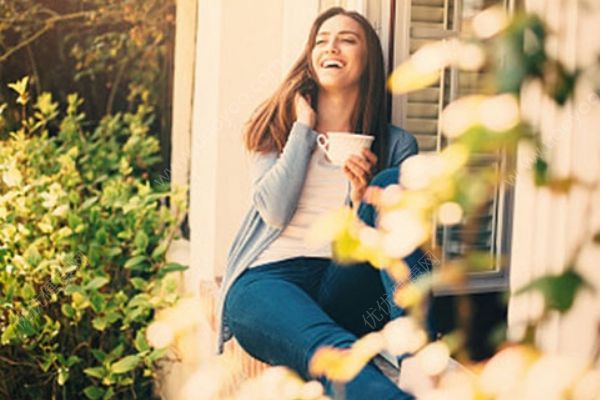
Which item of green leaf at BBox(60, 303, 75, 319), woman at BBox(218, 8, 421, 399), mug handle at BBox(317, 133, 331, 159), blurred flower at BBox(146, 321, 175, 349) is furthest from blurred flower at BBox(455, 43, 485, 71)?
green leaf at BBox(60, 303, 75, 319)

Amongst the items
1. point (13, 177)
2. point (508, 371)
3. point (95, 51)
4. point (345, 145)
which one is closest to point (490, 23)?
point (508, 371)

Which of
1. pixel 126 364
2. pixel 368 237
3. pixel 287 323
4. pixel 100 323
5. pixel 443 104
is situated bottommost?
pixel 126 364

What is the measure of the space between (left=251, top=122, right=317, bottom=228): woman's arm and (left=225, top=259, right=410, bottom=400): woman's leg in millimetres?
135

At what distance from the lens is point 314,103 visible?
2.54m

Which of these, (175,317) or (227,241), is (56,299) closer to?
(175,317)

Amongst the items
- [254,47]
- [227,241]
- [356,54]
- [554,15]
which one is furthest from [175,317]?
[554,15]

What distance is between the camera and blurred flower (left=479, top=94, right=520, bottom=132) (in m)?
0.60

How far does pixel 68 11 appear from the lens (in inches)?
210

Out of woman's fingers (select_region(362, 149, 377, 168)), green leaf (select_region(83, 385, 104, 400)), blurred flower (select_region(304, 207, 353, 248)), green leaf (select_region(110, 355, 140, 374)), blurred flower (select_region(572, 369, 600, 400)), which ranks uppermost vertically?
woman's fingers (select_region(362, 149, 377, 168))

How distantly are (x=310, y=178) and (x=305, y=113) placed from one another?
18 centimetres

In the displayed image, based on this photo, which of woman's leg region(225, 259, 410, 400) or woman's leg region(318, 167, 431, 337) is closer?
woman's leg region(225, 259, 410, 400)

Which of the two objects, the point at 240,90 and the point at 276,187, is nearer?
the point at 276,187

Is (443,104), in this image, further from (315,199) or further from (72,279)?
(72,279)

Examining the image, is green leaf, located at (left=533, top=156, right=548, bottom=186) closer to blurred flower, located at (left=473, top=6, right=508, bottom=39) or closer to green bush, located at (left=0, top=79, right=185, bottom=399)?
blurred flower, located at (left=473, top=6, right=508, bottom=39)
